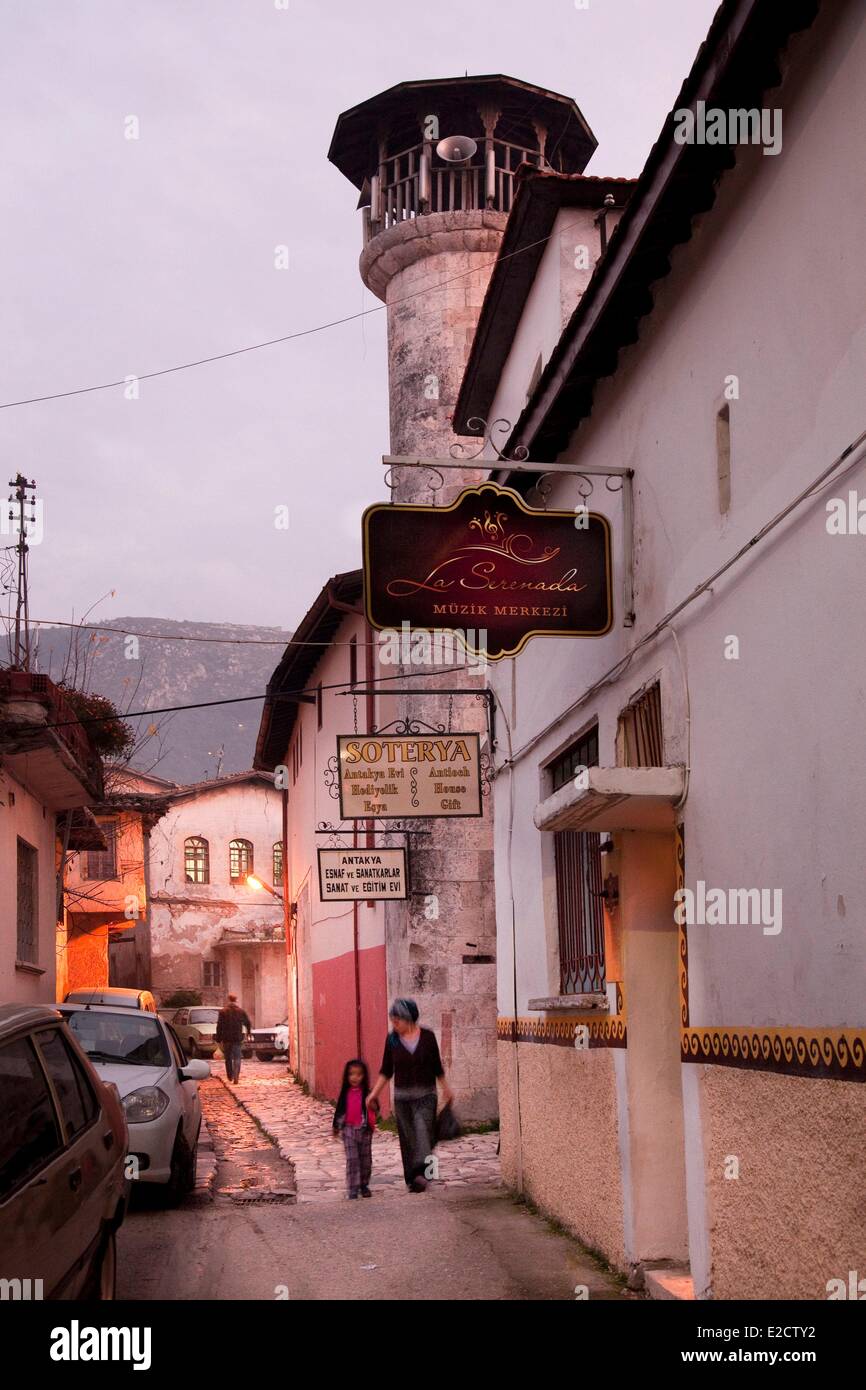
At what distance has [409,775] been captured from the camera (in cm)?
1416

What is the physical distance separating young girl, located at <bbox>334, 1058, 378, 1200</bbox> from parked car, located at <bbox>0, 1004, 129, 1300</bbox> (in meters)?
5.32

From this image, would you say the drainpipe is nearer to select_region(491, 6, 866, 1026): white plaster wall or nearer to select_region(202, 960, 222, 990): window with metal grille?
select_region(491, 6, 866, 1026): white plaster wall

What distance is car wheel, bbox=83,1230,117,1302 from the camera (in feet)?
19.0

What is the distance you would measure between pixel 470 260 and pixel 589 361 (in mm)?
11194

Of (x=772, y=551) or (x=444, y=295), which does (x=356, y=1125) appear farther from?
(x=444, y=295)

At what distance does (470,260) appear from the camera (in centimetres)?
1956

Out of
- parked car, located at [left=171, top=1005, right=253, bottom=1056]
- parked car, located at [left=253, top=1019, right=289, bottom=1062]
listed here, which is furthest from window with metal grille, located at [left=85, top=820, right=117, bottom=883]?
parked car, located at [left=253, top=1019, right=289, bottom=1062]

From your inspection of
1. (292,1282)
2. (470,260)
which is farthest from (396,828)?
(292,1282)

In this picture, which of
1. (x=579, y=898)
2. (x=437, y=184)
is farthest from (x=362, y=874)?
(x=437, y=184)

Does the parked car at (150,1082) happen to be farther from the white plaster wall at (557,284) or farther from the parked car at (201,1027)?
the parked car at (201,1027)

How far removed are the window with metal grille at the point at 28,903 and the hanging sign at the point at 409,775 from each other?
5.86 m

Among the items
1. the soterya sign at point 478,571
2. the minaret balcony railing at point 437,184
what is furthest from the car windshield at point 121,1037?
the minaret balcony railing at point 437,184

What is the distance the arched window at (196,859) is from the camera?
2133 inches
